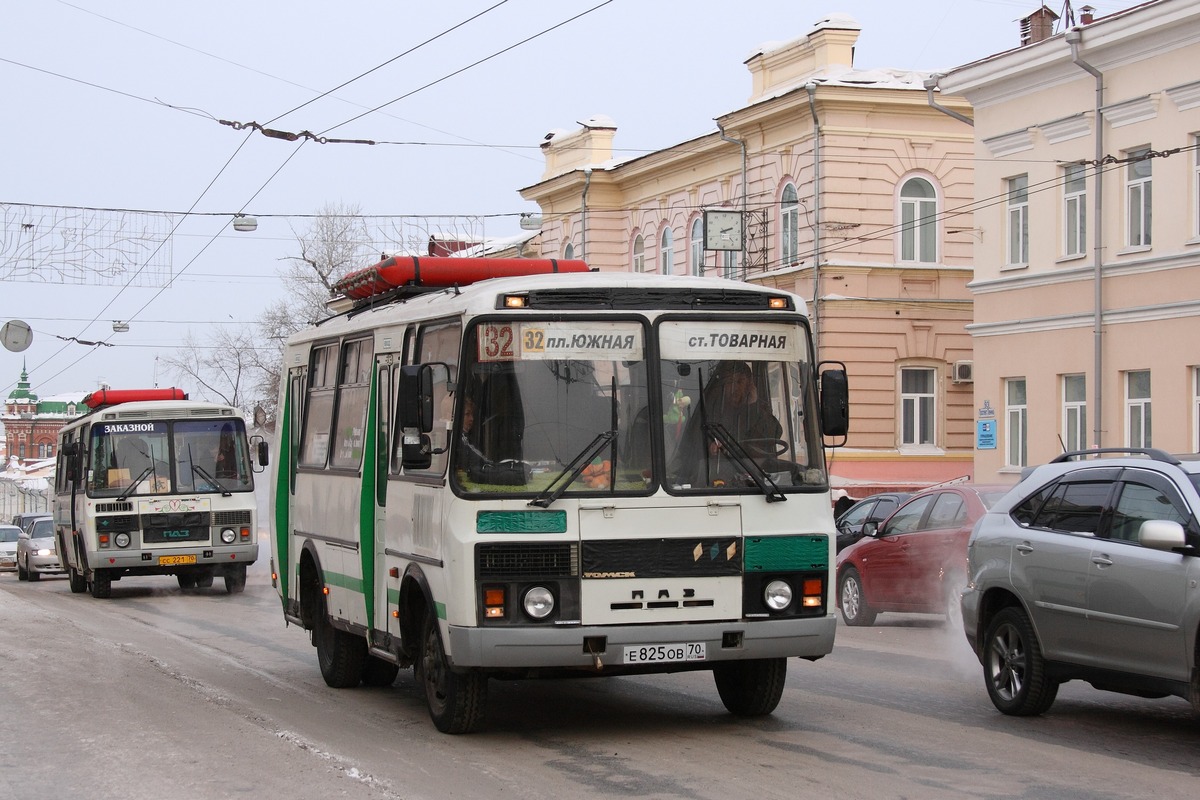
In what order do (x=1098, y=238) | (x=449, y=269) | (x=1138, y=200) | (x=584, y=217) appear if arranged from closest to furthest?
(x=449, y=269) → (x=1138, y=200) → (x=1098, y=238) → (x=584, y=217)

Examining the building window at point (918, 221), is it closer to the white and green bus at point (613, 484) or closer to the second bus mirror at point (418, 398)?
the white and green bus at point (613, 484)

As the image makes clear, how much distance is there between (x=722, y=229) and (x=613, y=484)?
3263cm

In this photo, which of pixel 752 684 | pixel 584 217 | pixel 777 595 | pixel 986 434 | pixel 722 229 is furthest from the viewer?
pixel 584 217

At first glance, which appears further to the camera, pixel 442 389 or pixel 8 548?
pixel 8 548

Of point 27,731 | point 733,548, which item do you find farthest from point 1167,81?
point 27,731

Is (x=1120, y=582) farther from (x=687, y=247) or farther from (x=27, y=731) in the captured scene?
(x=687, y=247)

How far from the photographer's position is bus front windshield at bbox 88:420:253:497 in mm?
25547

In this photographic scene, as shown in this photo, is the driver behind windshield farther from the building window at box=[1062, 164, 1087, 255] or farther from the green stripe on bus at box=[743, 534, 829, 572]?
the building window at box=[1062, 164, 1087, 255]

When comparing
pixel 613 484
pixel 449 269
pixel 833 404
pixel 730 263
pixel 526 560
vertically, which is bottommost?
pixel 526 560

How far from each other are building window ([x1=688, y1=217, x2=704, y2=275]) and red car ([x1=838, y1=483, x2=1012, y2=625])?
25.8 m

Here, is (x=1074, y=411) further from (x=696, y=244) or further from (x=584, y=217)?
(x=584, y=217)

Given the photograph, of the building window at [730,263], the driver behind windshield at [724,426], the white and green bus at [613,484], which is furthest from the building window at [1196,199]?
the driver behind windshield at [724,426]

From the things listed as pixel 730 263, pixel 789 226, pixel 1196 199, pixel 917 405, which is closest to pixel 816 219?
pixel 789 226

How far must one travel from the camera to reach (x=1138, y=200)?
28438 mm
